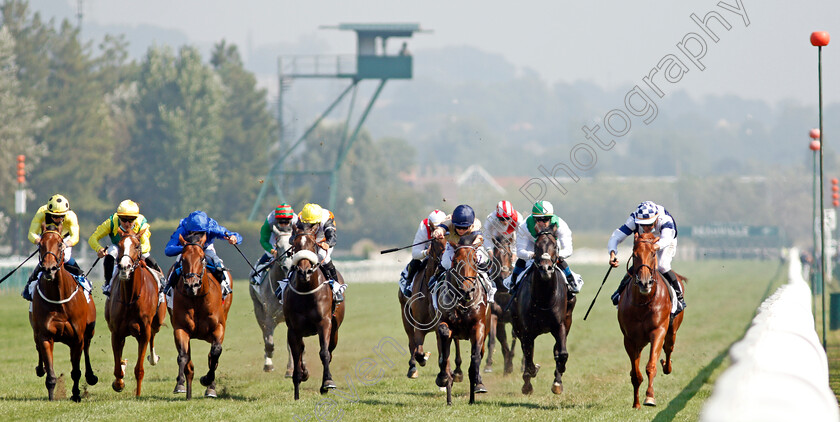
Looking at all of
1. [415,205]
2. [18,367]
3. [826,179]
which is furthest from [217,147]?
Result: [826,179]

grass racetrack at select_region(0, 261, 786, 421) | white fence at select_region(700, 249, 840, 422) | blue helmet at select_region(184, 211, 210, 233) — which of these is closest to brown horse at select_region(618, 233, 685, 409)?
grass racetrack at select_region(0, 261, 786, 421)

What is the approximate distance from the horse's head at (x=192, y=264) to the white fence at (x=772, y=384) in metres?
6.15

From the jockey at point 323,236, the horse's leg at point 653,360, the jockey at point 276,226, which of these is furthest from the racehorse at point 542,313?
the jockey at point 276,226

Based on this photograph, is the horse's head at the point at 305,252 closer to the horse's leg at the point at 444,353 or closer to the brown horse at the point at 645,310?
the horse's leg at the point at 444,353

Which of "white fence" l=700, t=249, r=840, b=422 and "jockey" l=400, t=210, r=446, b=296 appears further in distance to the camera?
"jockey" l=400, t=210, r=446, b=296

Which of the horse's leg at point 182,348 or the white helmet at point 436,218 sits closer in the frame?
the horse's leg at point 182,348

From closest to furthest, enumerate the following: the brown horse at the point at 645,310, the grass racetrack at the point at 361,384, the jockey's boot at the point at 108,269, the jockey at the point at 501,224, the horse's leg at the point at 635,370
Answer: the grass racetrack at the point at 361,384
the brown horse at the point at 645,310
the horse's leg at the point at 635,370
the jockey's boot at the point at 108,269
the jockey at the point at 501,224

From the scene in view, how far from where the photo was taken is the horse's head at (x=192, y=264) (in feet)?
36.4

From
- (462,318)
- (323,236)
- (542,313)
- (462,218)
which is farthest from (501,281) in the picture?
(323,236)

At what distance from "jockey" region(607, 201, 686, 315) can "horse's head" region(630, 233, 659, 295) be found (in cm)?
42

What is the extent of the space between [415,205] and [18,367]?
63.6 metres

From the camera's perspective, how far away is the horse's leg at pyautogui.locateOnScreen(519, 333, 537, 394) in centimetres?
1202

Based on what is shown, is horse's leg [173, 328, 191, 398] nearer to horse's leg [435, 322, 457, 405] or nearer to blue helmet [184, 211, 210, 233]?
blue helmet [184, 211, 210, 233]

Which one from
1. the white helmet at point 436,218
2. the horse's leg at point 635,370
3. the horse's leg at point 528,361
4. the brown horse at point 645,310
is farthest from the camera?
the white helmet at point 436,218
